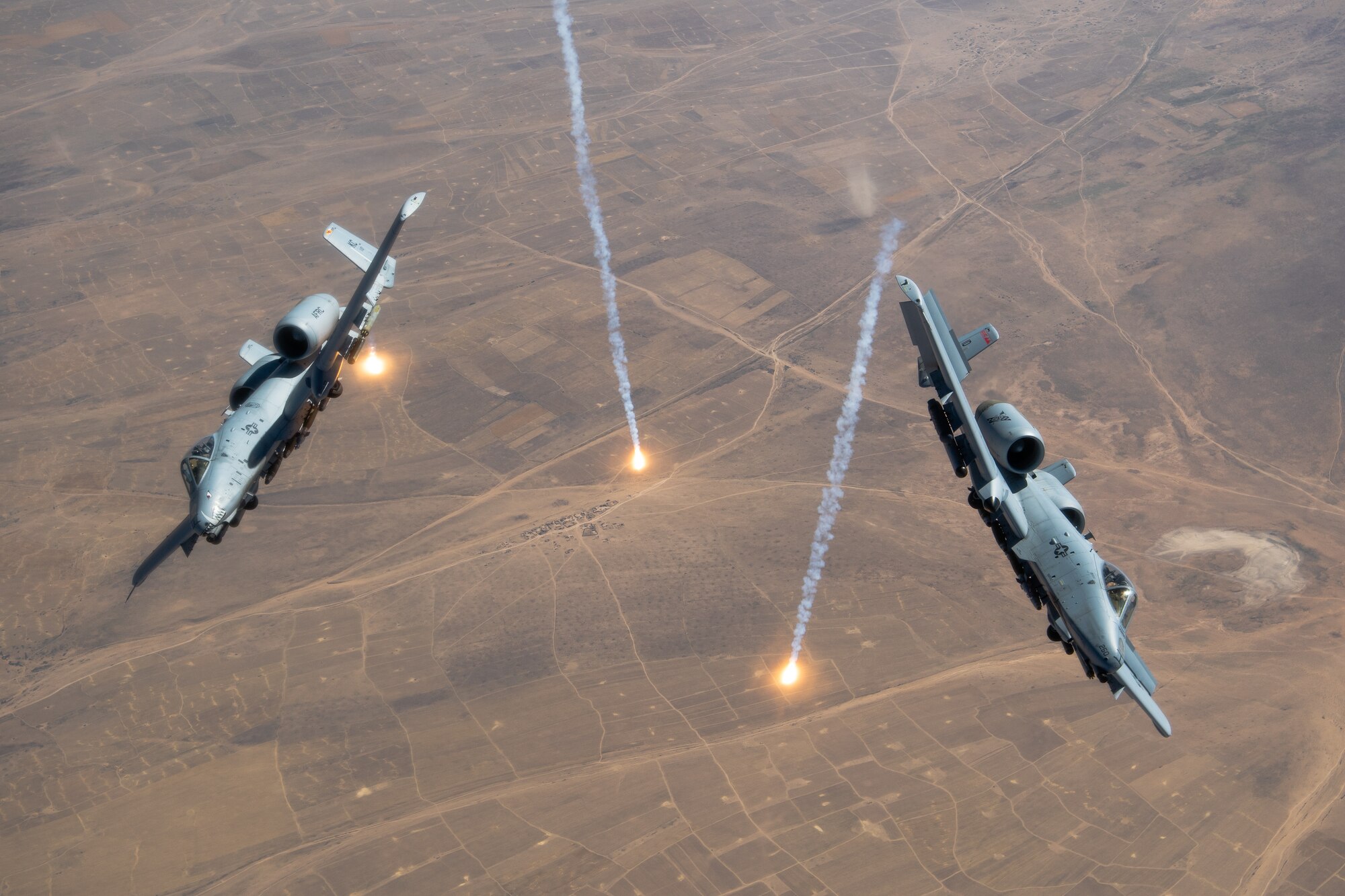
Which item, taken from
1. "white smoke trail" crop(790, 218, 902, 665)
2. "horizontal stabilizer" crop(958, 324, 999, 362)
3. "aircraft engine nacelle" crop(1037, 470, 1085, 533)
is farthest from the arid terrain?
"horizontal stabilizer" crop(958, 324, 999, 362)

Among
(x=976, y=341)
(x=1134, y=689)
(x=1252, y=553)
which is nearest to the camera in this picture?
(x=1134, y=689)

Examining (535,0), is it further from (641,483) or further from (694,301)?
(641,483)

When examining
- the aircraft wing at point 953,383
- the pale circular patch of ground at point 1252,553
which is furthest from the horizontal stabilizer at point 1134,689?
the pale circular patch of ground at point 1252,553

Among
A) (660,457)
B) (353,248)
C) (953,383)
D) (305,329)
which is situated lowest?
(660,457)

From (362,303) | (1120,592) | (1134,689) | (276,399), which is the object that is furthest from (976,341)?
(276,399)

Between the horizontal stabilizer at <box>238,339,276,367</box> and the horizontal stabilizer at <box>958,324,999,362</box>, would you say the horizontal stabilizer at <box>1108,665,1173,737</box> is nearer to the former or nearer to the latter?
the horizontal stabilizer at <box>958,324,999,362</box>

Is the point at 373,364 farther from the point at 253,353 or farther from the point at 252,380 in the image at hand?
the point at 252,380

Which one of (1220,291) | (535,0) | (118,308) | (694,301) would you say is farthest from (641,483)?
(535,0)
